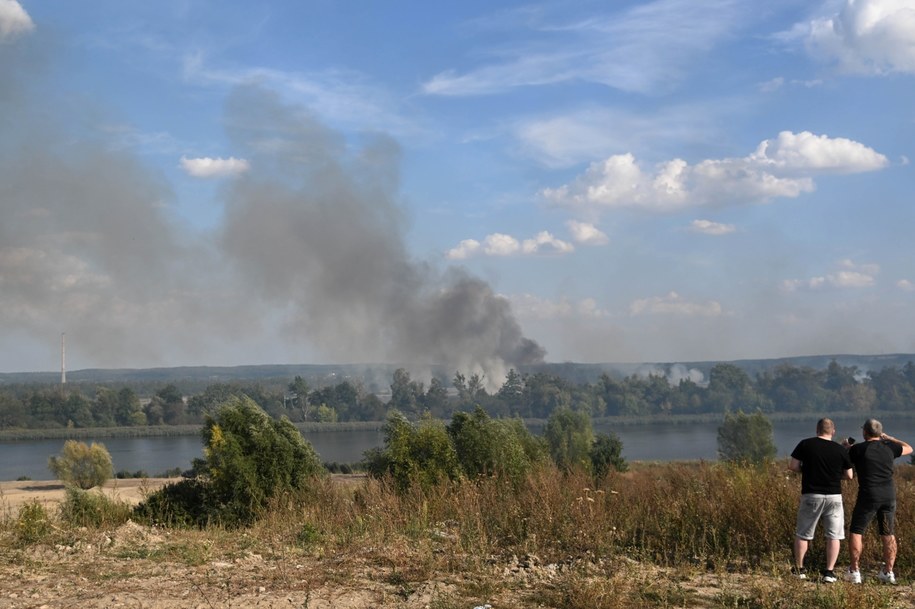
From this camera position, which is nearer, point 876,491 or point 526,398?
point 876,491

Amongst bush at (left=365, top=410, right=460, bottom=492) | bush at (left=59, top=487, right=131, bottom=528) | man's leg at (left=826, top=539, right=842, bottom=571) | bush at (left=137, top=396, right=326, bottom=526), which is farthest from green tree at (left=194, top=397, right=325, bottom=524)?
man's leg at (left=826, top=539, right=842, bottom=571)

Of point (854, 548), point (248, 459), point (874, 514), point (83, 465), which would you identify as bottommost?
point (83, 465)

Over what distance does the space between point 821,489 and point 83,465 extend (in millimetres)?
51498

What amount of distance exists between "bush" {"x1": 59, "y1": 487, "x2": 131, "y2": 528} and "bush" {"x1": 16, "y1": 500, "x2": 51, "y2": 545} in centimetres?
56

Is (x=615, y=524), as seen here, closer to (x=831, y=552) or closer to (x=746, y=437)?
(x=831, y=552)

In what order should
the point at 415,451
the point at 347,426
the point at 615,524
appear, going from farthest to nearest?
the point at 347,426 → the point at 415,451 → the point at 615,524

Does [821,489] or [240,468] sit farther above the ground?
[821,489]

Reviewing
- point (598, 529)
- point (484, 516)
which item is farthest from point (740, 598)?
point (484, 516)

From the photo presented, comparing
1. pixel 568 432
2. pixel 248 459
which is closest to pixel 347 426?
pixel 568 432

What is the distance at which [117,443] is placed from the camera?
338ft

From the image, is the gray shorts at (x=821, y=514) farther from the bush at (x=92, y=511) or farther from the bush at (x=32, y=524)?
the bush at (x=92, y=511)

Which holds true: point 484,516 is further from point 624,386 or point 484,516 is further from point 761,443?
point 624,386

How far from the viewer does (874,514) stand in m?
6.54

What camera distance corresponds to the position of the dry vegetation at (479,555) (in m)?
5.55
